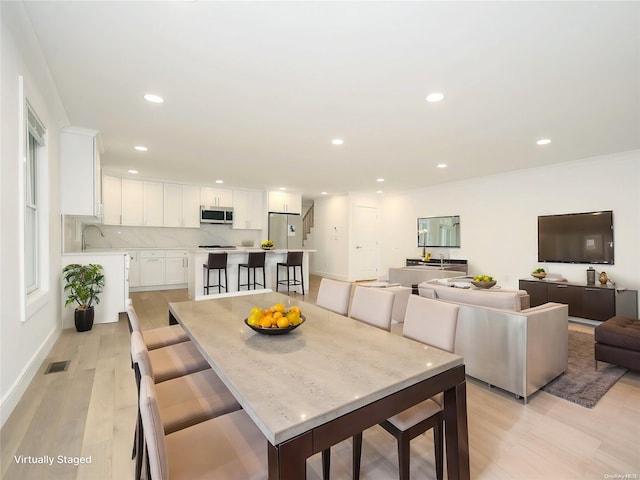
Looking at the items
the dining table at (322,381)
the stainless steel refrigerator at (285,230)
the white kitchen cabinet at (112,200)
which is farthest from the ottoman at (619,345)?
the white kitchen cabinet at (112,200)

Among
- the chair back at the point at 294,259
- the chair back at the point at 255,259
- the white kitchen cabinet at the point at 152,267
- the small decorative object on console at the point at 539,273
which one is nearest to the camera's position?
the small decorative object on console at the point at 539,273

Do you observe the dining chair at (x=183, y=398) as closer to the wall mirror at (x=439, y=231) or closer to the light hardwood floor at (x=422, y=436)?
the light hardwood floor at (x=422, y=436)

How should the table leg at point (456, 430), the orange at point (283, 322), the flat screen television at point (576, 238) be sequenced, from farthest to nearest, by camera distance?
the flat screen television at point (576, 238)
the orange at point (283, 322)
the table leg at point (456, 430)

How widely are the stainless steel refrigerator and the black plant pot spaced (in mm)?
4529

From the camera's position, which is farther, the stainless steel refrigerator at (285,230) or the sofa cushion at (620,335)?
the stainless steel refrigerator at (285,230)

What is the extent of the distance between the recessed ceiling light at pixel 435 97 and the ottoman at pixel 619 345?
2604 millimetres

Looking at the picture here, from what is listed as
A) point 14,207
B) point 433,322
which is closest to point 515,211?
point 433,322

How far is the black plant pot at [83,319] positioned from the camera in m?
3.78

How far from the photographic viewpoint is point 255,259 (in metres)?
5.85

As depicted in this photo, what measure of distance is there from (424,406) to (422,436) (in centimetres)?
64

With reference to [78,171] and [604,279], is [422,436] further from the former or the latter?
[78,171]

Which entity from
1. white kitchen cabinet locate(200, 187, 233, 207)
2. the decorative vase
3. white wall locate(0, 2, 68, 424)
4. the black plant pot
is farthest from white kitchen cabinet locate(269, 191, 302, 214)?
the decorative vase

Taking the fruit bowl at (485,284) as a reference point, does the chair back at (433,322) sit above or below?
above

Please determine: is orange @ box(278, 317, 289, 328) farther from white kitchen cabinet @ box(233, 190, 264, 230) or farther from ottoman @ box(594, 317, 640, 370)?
white kitchen cabinet @ box(233, 190, 264, 230)
